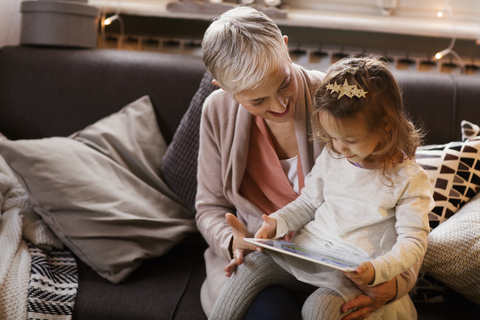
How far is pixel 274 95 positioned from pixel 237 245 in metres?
0.43

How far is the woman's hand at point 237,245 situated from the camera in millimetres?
1137

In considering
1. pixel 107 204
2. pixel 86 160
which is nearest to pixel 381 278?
pixel 107 204

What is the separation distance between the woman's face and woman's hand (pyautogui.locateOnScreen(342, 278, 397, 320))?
484 millimetres

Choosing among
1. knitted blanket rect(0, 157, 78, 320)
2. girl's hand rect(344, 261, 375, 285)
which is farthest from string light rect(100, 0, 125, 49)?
girl's hand rect(344, 261, 375, 285)

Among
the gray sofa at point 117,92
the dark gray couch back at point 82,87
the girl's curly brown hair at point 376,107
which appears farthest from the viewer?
the dark gray couch back at point 82,87

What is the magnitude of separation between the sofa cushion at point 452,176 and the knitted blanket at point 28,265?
1164 mm

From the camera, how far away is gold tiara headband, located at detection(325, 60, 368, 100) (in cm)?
94

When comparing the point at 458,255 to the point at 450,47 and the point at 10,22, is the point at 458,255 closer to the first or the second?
the point at 450,47

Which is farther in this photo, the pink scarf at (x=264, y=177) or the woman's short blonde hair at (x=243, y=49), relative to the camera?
the pink scarf at (x=264, y=177)

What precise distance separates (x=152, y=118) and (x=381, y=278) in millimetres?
1192

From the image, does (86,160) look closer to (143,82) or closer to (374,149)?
(143,82)

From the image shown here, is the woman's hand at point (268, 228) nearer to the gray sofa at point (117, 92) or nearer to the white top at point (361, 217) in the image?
the white top at point (361, 217)

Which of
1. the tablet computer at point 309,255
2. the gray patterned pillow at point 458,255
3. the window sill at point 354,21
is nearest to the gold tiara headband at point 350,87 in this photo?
the tablet computer at point 309,255

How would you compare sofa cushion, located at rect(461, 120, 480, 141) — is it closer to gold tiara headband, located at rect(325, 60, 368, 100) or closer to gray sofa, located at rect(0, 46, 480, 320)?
gray sofa, located at rect(0, 46, 480, 320)
